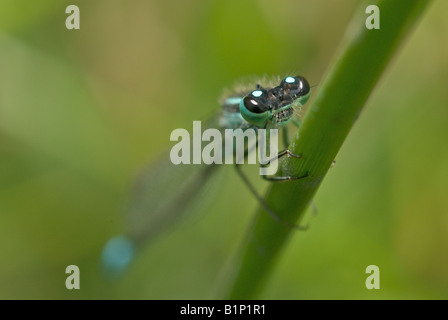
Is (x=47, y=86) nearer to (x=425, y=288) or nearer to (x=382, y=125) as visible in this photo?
(x=382, y=125)

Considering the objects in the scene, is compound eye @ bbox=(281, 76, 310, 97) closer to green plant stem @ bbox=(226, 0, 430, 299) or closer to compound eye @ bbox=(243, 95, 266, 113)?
compound eye @ bbox=(243, 95, 266, 113)

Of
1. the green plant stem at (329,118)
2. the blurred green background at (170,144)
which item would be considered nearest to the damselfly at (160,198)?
the blurred green background at (170,144)

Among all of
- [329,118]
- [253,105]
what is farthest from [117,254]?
[329,118]

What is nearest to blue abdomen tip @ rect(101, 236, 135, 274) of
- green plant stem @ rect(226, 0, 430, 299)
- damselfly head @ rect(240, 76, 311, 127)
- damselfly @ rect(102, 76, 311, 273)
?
damselfly @ rect(102, 76, 311, 273)

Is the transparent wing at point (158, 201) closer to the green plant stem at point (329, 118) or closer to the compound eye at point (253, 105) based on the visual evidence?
the compound eye at point (253, 105)

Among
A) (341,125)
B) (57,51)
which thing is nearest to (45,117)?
(57,51)

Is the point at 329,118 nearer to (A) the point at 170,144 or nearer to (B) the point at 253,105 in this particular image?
(B) the point at 253,105
